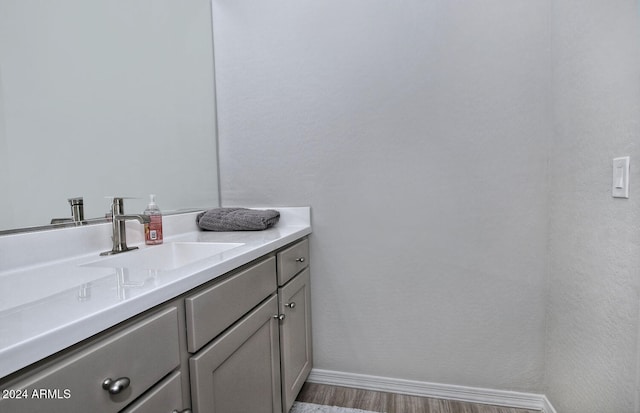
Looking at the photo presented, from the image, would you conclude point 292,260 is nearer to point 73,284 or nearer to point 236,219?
point 236,219

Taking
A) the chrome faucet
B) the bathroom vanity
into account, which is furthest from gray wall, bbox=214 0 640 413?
the chrome faucet

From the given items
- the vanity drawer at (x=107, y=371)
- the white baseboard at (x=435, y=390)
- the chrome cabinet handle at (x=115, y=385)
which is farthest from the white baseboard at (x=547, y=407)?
the chrome cabinet handle at (x=115, y=385)

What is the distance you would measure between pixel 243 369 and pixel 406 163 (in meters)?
1.15

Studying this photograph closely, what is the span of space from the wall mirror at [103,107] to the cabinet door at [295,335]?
0.69 metres

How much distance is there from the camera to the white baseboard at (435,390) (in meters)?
1.65

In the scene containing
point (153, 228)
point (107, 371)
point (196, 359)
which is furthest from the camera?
point (153, 228)

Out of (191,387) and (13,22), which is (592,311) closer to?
(191,387)

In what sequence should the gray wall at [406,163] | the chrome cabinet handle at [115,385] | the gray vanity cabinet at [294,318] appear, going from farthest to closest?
the gray wall at [406,163] < the gray vanity cabinet at [294,318] < the chrome cabinet handle at [115,385]


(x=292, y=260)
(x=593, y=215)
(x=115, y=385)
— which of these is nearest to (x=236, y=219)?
(x=292, y=260)

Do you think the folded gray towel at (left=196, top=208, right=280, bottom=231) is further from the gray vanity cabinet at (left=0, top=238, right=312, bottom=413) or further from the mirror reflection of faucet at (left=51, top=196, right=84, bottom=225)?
the mirror reflection of faucet at (left=51, top=196, right=84, bottom=225)

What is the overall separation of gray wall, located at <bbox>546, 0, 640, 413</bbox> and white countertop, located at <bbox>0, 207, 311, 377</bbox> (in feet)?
3.58

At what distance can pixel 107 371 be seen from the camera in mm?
632

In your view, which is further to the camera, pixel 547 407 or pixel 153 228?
pixel 547 407

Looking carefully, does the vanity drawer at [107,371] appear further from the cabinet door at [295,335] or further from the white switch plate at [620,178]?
the white switch plate at [620,178]
